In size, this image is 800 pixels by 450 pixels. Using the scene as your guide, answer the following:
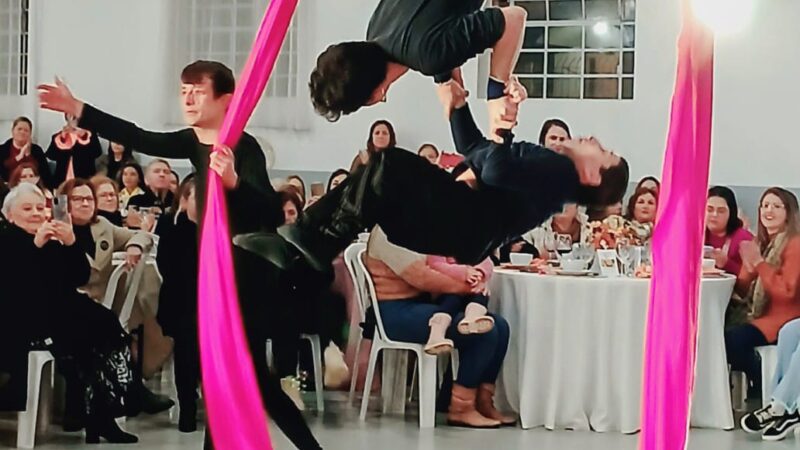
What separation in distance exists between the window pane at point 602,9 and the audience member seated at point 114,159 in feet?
5.09

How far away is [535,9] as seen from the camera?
4148 millimetres

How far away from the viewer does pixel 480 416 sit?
445 cm

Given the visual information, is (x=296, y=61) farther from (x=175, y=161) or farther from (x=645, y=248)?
(x=645, y=248)

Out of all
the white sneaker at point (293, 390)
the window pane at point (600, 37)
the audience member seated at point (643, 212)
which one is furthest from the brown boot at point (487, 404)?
the window pane at point (600, 37)

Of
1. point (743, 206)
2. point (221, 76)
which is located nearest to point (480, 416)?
point (743, 206)

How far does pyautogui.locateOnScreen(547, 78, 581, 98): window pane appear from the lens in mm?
4191

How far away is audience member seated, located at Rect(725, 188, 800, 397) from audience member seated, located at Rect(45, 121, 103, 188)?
2.20m

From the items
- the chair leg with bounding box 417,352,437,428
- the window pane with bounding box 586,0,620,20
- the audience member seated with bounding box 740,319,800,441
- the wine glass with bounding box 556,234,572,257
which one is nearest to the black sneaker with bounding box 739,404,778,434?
the audience member seated with bounding box 740,319,800,441

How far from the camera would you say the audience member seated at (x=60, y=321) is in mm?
4613

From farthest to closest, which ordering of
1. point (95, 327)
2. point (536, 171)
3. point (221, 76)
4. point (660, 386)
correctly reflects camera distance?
point (95, 327)
point (221, 76)
point (536, 171)
point (660, 386)

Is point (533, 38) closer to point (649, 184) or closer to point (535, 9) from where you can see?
point (535, 9)

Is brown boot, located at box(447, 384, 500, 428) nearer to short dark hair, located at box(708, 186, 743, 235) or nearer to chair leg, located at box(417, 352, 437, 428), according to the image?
chair leg, located at box(417, 352, 437, 428)

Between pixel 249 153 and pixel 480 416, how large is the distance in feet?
3.69

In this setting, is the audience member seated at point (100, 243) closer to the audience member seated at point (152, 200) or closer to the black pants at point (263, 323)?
the audience member seated at point (152, 200)
